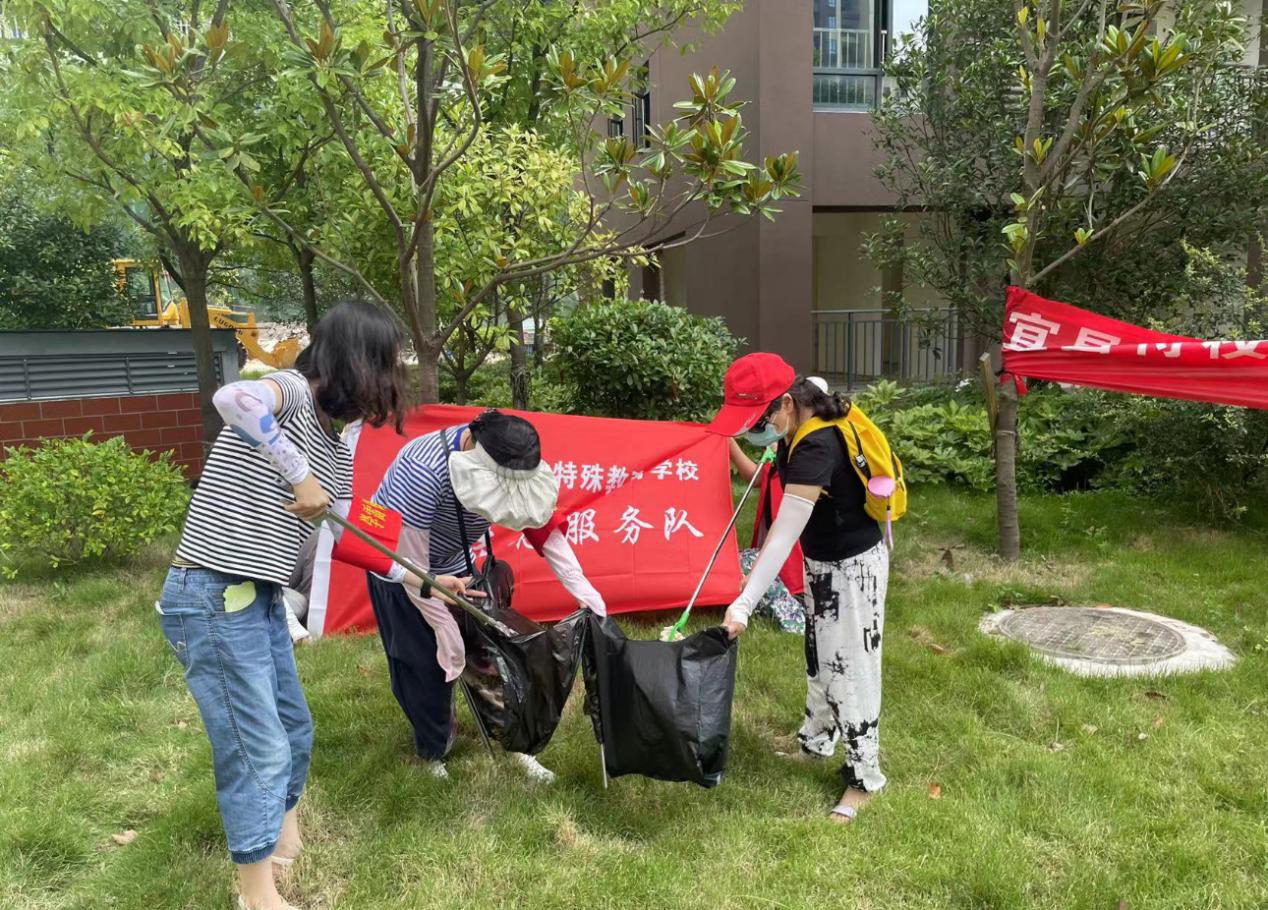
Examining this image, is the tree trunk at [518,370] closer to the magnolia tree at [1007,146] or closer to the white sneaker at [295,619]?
the white sneaker at [295,619]

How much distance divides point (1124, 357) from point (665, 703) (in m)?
3.19

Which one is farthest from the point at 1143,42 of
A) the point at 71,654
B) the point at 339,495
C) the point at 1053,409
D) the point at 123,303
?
the point at 123,303

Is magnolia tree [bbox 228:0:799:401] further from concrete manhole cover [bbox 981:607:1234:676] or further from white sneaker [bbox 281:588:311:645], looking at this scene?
concrete manhole cover [bbox 981:607:1234:676]

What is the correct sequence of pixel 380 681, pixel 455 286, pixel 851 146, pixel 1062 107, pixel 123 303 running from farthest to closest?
1. pixel 123 303
2. pixel 851 146
3. pixel 1062 107
4. pixel 455 286
5. pixel 380 681

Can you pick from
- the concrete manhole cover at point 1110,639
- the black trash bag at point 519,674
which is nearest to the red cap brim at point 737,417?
the black trash bag at point 519,674

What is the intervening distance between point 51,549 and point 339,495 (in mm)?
4277

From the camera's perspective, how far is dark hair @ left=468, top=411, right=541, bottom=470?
8.80 feet

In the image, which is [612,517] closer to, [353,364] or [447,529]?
[447,529]

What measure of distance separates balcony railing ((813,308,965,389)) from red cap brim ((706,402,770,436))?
8748 mm

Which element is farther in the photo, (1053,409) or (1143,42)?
(1053,409)

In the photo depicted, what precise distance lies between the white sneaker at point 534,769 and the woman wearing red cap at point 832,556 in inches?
39.1

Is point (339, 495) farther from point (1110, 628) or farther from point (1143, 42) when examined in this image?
point (1143, 42)

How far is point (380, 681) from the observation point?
13.1 feet

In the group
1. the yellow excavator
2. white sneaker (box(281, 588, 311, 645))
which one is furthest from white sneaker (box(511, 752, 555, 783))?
the yellow excavator
